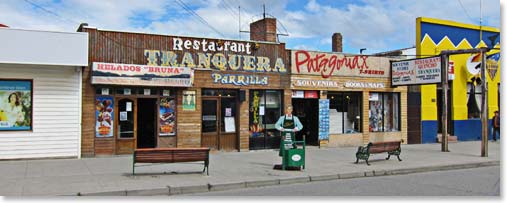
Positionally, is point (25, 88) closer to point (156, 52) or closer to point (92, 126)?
point (92, 126)

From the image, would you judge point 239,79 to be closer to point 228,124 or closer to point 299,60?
point 228,124

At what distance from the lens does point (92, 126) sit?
1520 cm

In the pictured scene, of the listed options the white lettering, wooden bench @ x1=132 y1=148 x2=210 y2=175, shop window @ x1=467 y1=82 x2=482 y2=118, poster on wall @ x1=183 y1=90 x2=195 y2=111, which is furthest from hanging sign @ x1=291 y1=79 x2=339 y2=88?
shop window @ x1=467 y1=82 x2=482 y2=118

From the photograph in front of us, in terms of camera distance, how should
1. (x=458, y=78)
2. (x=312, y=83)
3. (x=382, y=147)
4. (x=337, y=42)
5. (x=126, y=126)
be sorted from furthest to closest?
(x=458, y=78) → (x=337, y=42) → (x=312, y=83) → (x=126, y=126) → (x=382, y=147)

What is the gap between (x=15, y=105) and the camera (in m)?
14.4

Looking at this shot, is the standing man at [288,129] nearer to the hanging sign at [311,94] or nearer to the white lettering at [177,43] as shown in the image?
the white lettering at [177,43]

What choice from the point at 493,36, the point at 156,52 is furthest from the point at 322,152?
the point at 493,36

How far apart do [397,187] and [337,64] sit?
9.75 m

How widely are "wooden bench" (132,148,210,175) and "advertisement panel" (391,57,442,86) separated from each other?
11.1m

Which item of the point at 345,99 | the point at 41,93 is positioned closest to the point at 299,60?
the point at 345,99

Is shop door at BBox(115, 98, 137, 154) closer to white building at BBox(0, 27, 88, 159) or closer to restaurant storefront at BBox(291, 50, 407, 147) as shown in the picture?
white building at BBox(0, 27, 88, 159)

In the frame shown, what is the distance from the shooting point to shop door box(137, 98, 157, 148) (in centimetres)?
1611

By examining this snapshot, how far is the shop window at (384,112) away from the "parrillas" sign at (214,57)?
494 cm

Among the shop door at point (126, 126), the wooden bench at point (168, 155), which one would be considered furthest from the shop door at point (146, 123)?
the wooden bench at point (168, 155)
